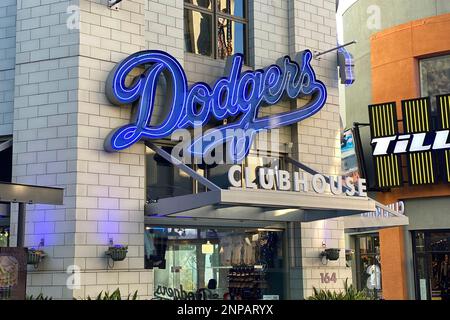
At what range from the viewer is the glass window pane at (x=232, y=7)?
14477mm

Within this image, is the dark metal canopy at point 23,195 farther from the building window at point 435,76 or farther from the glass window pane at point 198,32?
the building window at point 435,76

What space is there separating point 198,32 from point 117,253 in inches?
205

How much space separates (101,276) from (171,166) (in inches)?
107

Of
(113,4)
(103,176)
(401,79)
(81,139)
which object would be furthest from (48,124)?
(401,79)

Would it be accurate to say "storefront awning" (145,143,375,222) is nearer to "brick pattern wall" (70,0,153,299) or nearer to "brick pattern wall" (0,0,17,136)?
"brick pattern wall" (70,0,153,299)

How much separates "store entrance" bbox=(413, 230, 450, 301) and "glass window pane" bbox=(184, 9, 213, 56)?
10933 mm

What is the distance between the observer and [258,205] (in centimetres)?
1161

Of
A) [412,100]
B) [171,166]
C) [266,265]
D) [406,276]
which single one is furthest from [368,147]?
[171,166]

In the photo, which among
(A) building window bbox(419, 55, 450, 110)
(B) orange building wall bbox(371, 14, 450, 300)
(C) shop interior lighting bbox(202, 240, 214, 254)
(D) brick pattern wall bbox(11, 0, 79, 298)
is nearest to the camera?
(D) brick pattern wall bbox(11, 0, 79, 298)

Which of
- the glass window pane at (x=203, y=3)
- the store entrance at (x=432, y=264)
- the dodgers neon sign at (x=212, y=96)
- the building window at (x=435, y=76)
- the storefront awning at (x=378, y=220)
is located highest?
the building window at (x=435, y=76)

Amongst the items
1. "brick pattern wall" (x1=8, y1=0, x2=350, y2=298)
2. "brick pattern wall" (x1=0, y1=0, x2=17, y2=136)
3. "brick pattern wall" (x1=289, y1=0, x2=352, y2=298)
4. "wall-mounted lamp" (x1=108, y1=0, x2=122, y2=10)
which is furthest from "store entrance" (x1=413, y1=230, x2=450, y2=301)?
"brick pattern wall" (x1=0, y1=0, x2=17, y2=136)

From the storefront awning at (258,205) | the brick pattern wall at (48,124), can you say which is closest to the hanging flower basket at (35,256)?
the brick pattern wall at (48,124)

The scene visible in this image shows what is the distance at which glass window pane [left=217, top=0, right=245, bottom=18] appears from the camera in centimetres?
1448

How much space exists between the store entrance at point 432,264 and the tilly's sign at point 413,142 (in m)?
2.02
